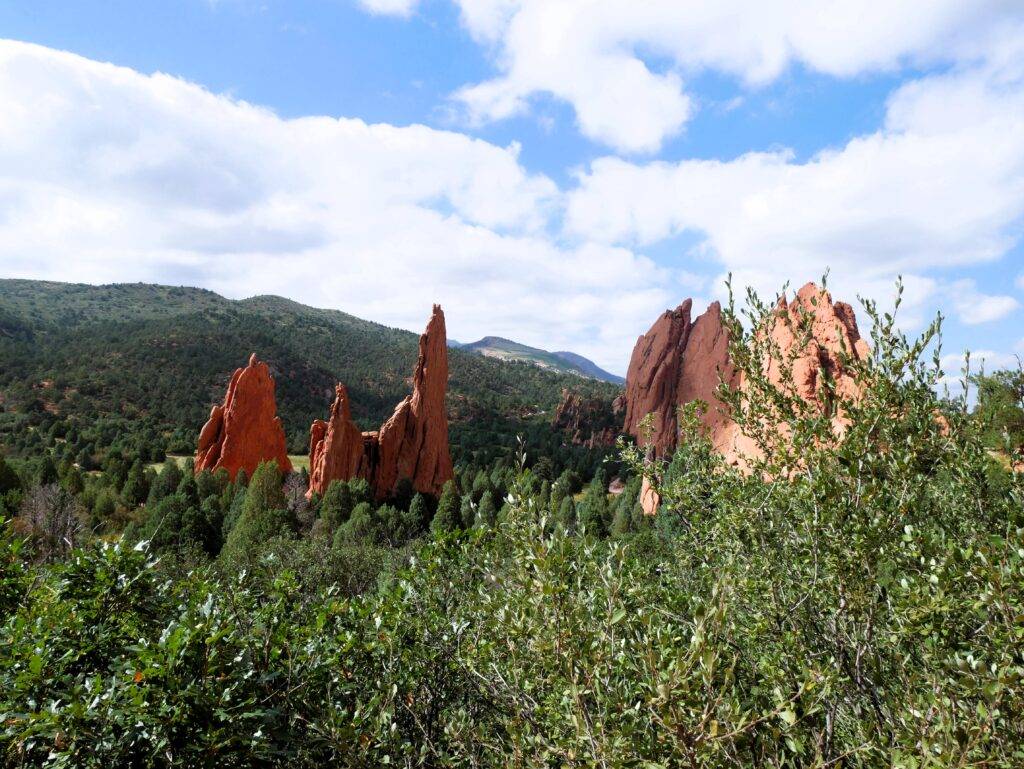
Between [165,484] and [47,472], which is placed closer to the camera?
[47,472]

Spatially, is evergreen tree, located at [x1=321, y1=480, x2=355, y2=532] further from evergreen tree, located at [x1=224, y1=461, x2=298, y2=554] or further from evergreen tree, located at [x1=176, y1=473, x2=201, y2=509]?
evergreen tree, located at [x1=176, y1=473, x2=201, y2=509]

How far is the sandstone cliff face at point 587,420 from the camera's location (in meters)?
112

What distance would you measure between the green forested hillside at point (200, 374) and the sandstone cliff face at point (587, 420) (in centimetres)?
940

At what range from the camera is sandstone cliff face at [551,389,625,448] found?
11181cm

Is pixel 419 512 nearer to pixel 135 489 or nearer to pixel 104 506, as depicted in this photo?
pixel 104 506

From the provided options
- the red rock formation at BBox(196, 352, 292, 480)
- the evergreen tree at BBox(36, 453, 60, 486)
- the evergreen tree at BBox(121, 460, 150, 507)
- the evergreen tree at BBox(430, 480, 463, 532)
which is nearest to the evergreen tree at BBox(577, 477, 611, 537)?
the evergreen tree at BBox(430, 480, 463, 532)

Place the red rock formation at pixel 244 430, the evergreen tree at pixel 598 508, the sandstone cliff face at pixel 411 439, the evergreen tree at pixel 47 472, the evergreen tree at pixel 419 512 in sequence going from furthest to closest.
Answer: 1. the sandstone cliff face at pixel 411 439
2. the red rock formation at pixel 244 430
3. the evergreen tree at pixel 419 512
4. the evergreen tree at pixel 598 508
5. the evergreen tree at pixel 47 472

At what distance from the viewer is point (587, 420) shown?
11575 cm

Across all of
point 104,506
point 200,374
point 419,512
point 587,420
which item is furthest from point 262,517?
point 200,374

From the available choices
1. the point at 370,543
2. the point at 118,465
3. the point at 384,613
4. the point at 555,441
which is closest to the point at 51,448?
the point at 118,465

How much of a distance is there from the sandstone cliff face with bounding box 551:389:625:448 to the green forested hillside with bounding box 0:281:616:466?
940 centimetres

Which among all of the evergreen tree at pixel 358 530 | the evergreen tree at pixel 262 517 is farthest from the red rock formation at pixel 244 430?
the evergreen tree at pixel 358 530

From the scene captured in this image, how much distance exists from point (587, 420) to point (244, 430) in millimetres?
72502

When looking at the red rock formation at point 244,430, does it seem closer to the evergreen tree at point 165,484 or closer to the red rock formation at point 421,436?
the evergreen tree at point 165,484
